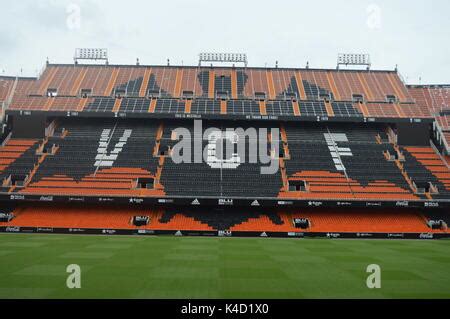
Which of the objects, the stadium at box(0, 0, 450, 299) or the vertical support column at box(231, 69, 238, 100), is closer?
the stadium at box(0, 0, 450, 299)

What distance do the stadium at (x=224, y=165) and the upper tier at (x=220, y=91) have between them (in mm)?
256

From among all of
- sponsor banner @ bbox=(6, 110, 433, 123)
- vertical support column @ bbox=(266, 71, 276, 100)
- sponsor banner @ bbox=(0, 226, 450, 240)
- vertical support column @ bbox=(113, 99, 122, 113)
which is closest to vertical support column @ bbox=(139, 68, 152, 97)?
vertical support column @ bbox=(113, 99, 122, 113)

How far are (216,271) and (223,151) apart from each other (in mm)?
29439

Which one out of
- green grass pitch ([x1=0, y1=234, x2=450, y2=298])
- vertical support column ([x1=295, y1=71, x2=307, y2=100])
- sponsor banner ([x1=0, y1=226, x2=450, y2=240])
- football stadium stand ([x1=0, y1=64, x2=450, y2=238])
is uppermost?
vertical support column ([x1=295, y1=71, x2=307, y2=100])

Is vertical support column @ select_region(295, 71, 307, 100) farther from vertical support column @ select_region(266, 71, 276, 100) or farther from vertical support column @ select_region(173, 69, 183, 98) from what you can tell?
vertical support column @ select_region(173, 69, 183, 98)

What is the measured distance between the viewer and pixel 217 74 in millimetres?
56688

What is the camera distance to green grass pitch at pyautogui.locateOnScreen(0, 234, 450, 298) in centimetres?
1300

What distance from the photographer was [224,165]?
43.8 meters

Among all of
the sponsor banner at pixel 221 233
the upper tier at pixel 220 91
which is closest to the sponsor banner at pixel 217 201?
the sponsor banner at pixel 221 233

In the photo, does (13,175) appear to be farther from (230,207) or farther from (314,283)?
(314,283)

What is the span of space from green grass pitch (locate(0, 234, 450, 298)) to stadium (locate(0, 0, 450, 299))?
1.36 feet

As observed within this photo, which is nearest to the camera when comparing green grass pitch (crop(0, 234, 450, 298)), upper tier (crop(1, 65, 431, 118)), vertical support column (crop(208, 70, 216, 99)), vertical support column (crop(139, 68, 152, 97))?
green grass pitch (crop(0, 234, 450, 298))

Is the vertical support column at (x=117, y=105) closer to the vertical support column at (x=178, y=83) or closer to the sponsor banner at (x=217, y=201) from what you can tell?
the vertical support column at (x=178, y=83)

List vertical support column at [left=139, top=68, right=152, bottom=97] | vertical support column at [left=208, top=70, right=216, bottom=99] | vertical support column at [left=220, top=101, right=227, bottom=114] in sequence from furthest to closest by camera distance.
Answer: vertical support column at [left=208, top=70, right=216, bottom=99], vertical support column at [left=139, top=68, right=152, bottom=97], vertical support column at [left=220, top=101, right=227, bottom=114]
